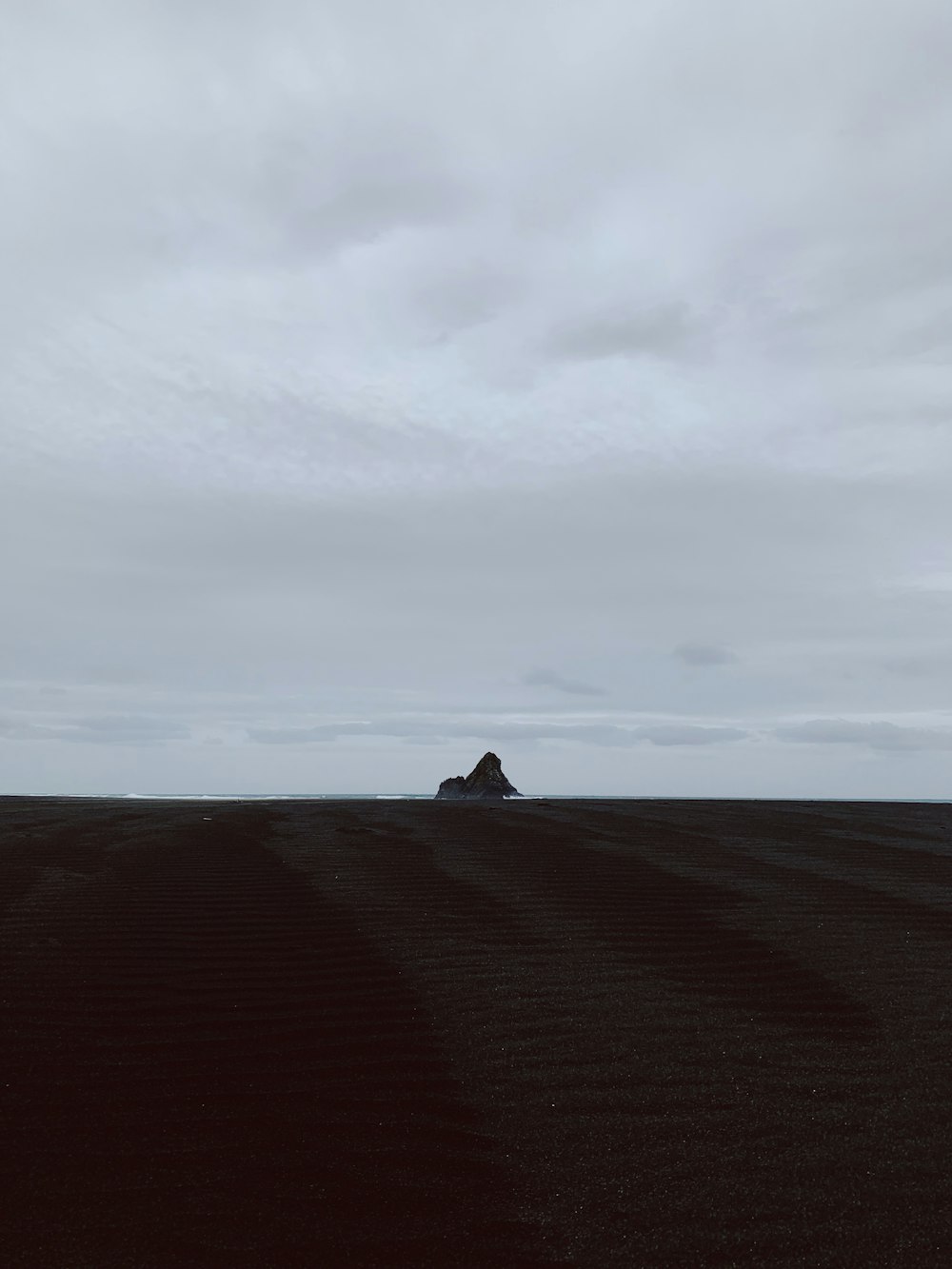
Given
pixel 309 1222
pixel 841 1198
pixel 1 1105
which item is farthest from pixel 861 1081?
pixel 1 1105

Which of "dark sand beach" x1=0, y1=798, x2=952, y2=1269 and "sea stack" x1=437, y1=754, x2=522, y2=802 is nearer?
"dark sand beach" x1=0, y1=798, x2=952, y2=1269

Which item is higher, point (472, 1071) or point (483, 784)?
point (483, 784)

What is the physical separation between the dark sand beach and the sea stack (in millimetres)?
38192

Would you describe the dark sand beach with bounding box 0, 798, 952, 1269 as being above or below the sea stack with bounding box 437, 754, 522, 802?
below

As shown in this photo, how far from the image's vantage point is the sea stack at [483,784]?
52.5m

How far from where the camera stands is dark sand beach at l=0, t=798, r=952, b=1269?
187 inches

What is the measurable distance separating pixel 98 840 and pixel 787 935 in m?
14.1

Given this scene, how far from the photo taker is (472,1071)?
6.96 metres

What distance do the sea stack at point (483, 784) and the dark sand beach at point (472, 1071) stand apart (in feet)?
125

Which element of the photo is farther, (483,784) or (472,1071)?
(483,784)

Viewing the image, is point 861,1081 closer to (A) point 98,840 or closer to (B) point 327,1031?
(B) point 327,1031

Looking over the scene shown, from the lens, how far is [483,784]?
174ft

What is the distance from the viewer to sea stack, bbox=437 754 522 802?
5247 centimetres

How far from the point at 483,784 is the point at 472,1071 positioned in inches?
1821
